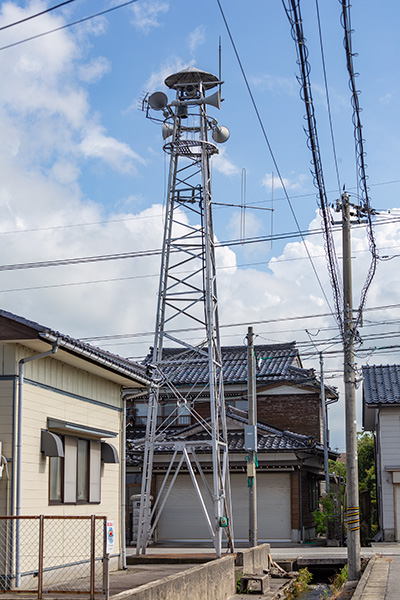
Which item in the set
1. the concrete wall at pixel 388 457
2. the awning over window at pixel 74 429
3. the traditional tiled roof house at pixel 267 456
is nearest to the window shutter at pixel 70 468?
the awning over window at pixel 74 429

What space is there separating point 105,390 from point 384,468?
1721cm

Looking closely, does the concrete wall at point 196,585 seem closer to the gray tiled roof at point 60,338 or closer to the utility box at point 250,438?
the gray tiled roof at point 60,338

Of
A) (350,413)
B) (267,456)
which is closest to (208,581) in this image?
(350,413)

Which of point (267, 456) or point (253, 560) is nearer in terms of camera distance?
point (253, 560)

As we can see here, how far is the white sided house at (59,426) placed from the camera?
1216 cm

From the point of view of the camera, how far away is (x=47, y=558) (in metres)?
12.9

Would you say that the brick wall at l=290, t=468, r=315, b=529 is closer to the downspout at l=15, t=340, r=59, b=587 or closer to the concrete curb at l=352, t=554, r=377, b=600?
the concrete curb at l=352, t=554, r=377, b=600

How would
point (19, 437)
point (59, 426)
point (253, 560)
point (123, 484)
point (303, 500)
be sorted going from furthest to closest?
point (303, 500) < point (253, 560) < point (123, 484) < point (59, 426) < point (19, 437)

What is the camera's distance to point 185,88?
65.8 ft

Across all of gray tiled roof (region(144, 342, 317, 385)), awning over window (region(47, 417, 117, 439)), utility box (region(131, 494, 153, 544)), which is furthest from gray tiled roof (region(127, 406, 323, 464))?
awning over window (region(47, 417, 117, 439))

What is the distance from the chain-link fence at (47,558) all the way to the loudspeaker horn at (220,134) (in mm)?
10697

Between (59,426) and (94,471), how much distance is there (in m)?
2.40

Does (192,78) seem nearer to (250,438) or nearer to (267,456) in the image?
(250,438)

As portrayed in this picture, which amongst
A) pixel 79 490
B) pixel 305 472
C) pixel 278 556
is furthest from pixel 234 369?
pixel 79 490
